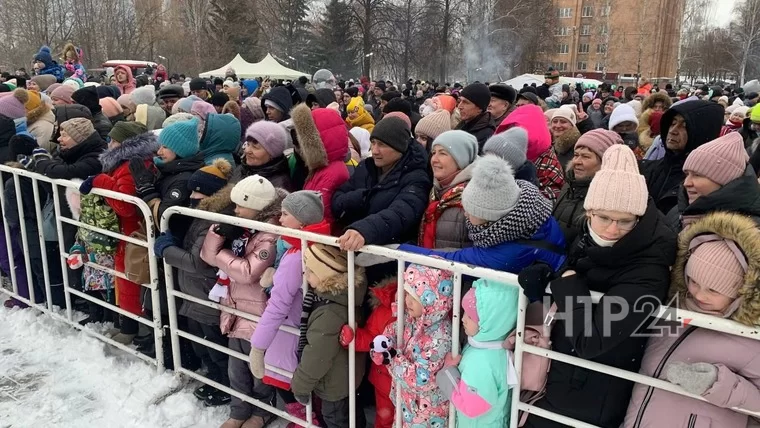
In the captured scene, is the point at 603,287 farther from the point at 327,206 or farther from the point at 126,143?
the point at 126,143

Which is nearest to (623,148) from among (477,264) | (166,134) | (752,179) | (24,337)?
(752,179)

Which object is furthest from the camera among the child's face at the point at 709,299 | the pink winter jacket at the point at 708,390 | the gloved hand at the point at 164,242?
the gloved hand at the point at 164,242

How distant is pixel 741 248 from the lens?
1.95m

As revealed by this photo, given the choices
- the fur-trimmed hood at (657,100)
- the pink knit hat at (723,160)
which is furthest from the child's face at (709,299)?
the fur-trimmed hood at (657,100)

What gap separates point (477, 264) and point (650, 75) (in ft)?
221

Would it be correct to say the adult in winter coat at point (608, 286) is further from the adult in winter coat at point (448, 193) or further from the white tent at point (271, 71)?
the white tent at point (271, 71)

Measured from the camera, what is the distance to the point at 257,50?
45.4m

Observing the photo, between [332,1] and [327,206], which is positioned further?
[332,1]

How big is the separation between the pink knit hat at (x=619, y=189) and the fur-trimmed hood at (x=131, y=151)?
335 cm

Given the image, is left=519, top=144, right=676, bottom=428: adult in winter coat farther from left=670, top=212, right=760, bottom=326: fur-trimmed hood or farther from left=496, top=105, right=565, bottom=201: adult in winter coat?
left=496, top=105, right=565, bottom=201: adult in winter coat

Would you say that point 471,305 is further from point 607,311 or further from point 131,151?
point 131,151

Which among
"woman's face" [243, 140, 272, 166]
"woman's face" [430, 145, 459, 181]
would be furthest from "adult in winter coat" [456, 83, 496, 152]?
"woman's face" [243, 140, 272, 166]

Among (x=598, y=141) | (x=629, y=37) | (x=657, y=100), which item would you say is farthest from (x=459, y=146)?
(x=629, y=37)

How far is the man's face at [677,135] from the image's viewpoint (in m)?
3.61
